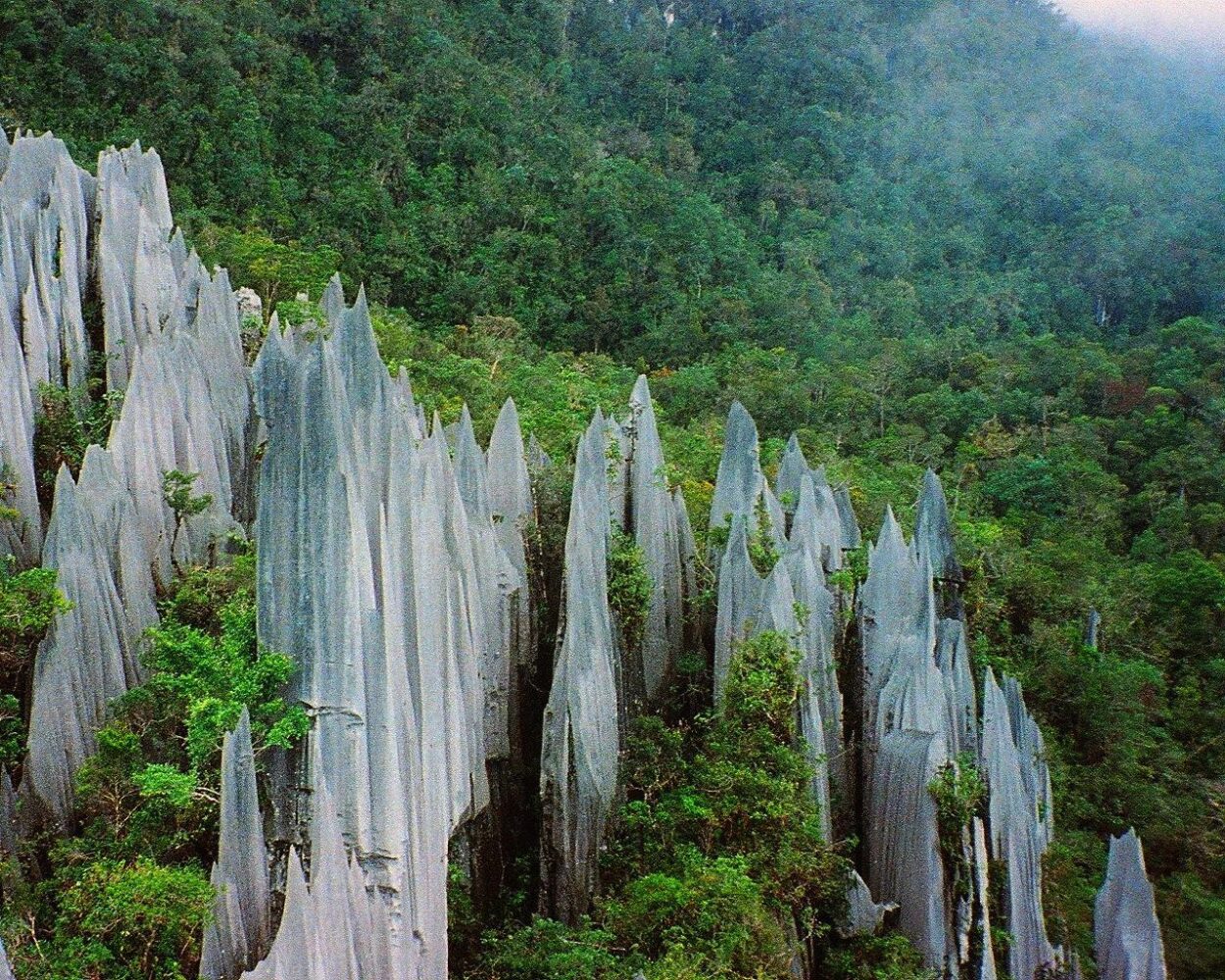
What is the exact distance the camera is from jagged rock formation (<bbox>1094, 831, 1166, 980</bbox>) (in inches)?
484

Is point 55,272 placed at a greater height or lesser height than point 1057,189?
lesser

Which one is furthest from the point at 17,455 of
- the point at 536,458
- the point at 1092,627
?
the point at 1092,627

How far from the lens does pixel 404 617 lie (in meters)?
9.15

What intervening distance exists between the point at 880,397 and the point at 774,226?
45.9 ft

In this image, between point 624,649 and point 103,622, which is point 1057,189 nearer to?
point 624,649

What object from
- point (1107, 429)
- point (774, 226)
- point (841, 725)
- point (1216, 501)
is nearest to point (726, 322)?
point (774, 226)

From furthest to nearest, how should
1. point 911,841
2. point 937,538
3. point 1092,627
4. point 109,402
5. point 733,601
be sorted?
point 1092,627 → point 937,538 → point 109,402 → point 733,601 → point 911,841

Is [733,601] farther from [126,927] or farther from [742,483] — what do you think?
[126,927]

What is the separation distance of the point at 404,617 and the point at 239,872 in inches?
99.7

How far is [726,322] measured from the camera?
3222 centimetres

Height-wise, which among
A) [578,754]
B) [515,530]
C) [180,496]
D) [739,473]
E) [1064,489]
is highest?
[1064,489]

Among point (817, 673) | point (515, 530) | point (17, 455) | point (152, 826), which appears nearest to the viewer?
point (152, 826)

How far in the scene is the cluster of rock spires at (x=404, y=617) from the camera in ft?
26.8

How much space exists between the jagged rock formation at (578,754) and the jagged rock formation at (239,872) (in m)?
4.00
